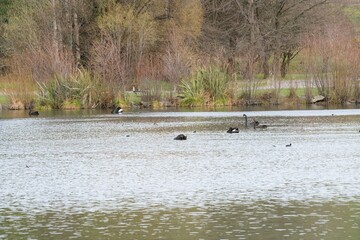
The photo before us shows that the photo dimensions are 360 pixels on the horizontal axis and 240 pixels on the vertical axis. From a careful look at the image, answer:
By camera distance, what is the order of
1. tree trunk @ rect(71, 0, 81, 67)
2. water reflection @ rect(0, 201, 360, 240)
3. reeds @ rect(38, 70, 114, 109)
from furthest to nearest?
tree trunk @ rect(71, 0, 81, 67)
reeds @ rect(38, 70, 114, 109)
water reflection @ rect(0, 201, 360, 240)

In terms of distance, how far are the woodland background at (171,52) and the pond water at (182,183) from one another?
16.0m

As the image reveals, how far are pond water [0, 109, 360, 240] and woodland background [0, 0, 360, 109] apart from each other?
16049 mm

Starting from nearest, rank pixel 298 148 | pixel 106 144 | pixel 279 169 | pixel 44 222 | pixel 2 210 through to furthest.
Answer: pixel 44 222 < pixel 2 210 < pixel 279 169 < pixel 298 148 < pixel 106 144

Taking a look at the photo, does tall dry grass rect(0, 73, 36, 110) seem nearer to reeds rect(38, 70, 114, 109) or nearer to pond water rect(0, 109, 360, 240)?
reeds rect(38, 70, 114, 109)

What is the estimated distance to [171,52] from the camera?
5997cm

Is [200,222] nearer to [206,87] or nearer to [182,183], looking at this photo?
[182,183]

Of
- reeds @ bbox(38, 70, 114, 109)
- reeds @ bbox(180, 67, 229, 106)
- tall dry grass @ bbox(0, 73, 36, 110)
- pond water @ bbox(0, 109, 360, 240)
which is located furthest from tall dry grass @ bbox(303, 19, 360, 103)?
tall dry grass @ bbox(0, 73, 36, 110)

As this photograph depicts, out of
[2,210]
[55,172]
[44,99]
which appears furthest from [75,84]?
[2,210]

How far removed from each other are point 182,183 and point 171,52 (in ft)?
127

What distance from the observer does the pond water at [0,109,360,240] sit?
52.8ft

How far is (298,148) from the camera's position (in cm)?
3006

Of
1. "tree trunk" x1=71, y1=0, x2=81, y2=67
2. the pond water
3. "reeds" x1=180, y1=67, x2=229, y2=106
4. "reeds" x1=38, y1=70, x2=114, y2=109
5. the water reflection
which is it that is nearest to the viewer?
the water reflection

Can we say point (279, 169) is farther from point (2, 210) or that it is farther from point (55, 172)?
point (2, 210)

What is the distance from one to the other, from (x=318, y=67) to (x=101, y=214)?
1584 inches
